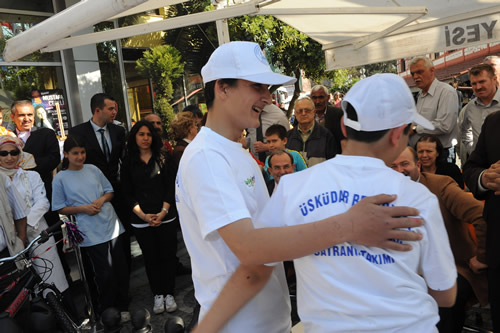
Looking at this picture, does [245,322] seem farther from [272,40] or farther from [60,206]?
[272,40]

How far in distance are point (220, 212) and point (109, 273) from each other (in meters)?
3.47

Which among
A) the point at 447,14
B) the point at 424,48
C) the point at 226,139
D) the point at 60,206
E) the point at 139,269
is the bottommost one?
the point at 139,269

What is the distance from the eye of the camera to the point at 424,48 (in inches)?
178

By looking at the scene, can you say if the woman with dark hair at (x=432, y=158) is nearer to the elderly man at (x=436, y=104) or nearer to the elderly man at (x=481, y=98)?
the elderly man at (x=436, y=104)

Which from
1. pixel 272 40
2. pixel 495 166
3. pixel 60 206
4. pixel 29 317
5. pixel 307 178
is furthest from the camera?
pixel 272 40

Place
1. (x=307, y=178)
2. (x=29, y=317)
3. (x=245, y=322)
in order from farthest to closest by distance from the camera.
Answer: (x=29, y=317) → (x=245, y=322) → (x=307, y=178)

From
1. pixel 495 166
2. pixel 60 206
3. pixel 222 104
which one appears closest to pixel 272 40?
pixel 60 206

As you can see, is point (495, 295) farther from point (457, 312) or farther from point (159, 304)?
point (159, 304)

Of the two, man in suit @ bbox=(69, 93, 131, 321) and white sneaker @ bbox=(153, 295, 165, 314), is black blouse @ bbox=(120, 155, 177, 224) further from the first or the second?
white sneaker @ bbox=(153, 295, 165, 314)

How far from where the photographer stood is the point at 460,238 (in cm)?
322

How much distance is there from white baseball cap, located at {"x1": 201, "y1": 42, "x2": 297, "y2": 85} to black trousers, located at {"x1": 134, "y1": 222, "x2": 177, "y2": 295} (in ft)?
11.1

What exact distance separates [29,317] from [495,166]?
3546mm

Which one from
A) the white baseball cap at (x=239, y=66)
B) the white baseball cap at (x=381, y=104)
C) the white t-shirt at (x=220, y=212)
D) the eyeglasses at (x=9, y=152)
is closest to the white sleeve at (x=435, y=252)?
the white baseball cap at (x=381, y=104)

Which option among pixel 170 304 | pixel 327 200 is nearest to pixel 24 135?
pixel 170 304
